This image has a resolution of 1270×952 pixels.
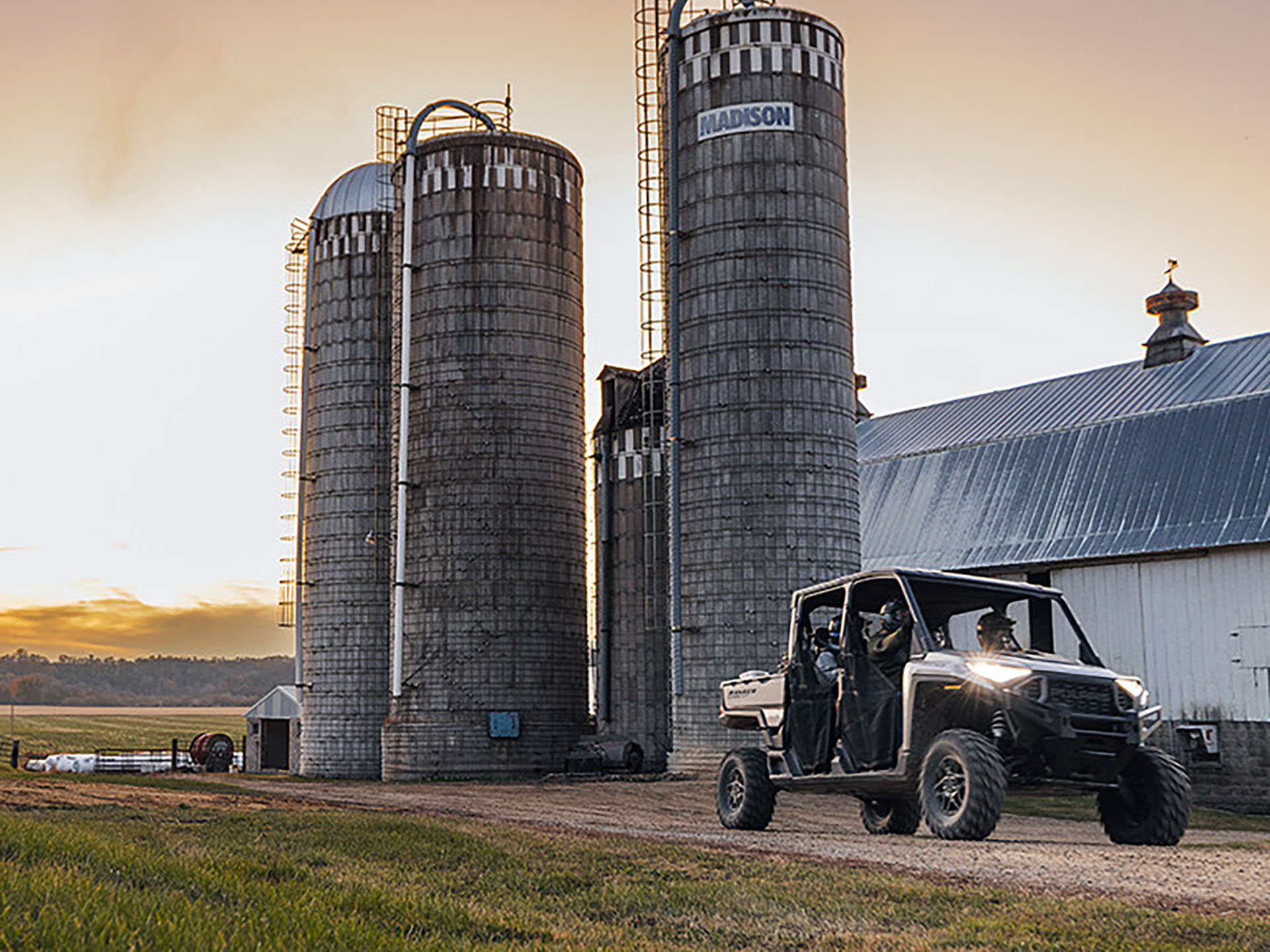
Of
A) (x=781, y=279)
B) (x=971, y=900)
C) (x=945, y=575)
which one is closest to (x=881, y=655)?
(x=945, y=575)

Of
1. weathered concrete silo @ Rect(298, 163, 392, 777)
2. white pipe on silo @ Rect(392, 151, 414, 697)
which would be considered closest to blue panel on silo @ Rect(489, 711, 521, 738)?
white pipe on silo @ Rect(392, 151, 414, 697)

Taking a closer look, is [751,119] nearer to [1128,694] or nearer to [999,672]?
[1128,694]

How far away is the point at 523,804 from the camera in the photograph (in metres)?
25.1

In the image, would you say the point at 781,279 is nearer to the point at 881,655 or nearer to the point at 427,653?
the point at 427,653

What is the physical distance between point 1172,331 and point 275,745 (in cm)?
4267

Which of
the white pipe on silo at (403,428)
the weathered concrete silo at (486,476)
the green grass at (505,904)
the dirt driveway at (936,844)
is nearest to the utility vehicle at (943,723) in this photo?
the dirt driveway at (936,844)

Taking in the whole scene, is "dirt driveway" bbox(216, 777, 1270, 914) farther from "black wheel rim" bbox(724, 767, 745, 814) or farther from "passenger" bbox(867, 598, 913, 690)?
"passenger" bbox(867, 598, 913, 690)

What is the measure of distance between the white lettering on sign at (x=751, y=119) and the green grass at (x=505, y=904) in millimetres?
26559

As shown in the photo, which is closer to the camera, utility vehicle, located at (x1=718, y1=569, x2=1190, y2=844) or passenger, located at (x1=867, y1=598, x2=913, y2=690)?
utility vehicle, located at (x1=718, y1=569, x2=1190, y2=844)

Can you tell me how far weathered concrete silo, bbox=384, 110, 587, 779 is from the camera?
4231 centimetres

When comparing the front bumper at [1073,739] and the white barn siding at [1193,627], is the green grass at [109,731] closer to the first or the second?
the white barn siding at [1193,627]

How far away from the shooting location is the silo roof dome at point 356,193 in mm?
52312

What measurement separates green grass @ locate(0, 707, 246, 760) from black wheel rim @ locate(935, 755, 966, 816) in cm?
7104

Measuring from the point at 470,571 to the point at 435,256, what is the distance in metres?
10.0
